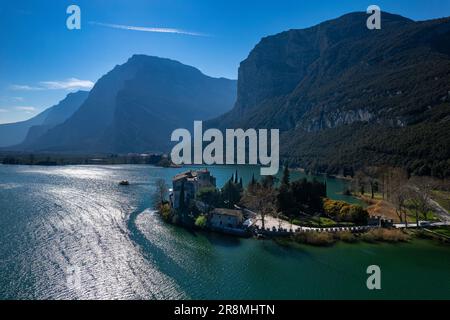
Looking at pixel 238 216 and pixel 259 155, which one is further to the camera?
pixel 259 155

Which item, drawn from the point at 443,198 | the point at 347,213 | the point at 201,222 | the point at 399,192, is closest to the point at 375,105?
the point at 443,198

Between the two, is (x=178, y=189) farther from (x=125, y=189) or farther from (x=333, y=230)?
(x=125, y=189)

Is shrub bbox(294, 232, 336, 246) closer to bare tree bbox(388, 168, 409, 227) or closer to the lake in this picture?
the lake

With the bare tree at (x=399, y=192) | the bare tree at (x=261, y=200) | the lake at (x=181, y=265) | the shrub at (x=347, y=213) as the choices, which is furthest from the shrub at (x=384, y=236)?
the bare tree at (x=261, y=200)

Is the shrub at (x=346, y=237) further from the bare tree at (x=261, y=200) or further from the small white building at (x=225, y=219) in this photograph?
the small white building at (x=225, y=219)

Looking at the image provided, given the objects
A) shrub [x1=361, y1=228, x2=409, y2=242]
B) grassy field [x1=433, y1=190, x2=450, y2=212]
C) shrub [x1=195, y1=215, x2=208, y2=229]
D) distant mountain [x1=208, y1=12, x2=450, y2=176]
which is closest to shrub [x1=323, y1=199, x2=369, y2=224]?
shrub [x1=361, y1=228, x2=409, y2=242]

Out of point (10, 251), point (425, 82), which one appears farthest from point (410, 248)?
point (425, 82)

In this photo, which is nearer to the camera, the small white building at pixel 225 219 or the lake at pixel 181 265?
the lake at pixel 181 265
